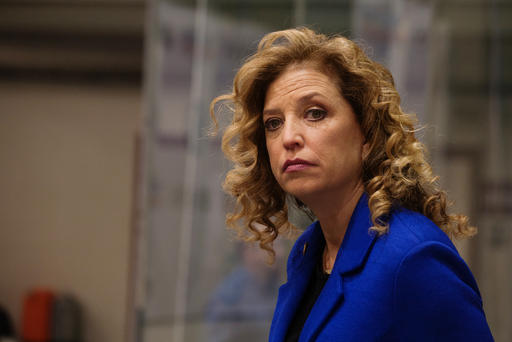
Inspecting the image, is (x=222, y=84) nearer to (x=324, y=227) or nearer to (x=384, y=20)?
(x=384, y=20)

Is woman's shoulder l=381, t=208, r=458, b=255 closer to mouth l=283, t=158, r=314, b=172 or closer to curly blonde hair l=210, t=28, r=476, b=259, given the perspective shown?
curly blonde hair l=210, t=28, r=476, b=259

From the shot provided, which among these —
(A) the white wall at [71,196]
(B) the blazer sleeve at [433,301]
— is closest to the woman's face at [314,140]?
(B) the blazer sleeve at [433,301]

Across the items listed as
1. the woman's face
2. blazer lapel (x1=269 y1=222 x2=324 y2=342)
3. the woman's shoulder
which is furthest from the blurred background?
the woman's shoulder

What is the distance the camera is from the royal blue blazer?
1092 mm

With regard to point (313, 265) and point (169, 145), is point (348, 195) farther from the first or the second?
point (169, 145)

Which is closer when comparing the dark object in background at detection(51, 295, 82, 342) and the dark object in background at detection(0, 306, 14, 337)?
the dark object in background at detection(0, 306, 14, 337)

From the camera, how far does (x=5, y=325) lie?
701 centimetres

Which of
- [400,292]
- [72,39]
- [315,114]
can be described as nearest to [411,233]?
[400,292]

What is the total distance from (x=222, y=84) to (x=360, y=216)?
2999 millimetres

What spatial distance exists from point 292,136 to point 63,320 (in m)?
6.61

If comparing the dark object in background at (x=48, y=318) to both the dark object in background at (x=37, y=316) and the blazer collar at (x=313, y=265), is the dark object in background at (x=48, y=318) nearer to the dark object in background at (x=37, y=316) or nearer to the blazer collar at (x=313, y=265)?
the dark object in background at (x=37, y=316)

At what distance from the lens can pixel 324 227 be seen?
1396mm

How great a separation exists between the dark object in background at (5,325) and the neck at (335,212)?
641 centimetres

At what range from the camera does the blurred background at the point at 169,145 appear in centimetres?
405
